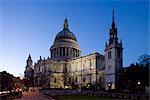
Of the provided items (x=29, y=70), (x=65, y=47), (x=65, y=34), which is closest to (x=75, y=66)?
(x=65, y=47)

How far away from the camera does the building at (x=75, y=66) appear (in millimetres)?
84500

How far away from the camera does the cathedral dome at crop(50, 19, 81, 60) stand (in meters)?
135

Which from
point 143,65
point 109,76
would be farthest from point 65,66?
point 143,65

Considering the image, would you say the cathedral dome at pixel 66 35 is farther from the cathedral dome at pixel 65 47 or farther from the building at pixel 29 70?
the building at pixel 29 70

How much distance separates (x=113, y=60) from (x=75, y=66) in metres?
46.2

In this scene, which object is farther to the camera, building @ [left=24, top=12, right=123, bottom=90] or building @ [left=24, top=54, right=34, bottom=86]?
building @ [left=24, top=54, right=34, bottom=86]

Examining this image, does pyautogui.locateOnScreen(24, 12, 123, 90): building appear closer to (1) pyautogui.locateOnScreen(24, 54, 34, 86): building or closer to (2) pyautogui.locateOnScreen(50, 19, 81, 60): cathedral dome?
(2) pyautogui.locateOnScreen(50, 19, 81, 60): cathedral dome

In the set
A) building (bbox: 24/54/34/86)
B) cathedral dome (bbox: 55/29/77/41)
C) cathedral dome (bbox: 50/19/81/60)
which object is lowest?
building (bbox: 24/54/34/86)

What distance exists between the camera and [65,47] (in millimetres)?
134875

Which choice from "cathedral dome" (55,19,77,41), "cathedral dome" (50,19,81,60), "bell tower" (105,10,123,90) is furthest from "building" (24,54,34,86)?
"bell tower" (105,10,123,90)

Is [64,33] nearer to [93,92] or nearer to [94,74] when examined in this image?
[94,74]

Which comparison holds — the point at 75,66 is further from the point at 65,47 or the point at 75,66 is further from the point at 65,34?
the point at 65,34

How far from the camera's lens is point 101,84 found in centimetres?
10188

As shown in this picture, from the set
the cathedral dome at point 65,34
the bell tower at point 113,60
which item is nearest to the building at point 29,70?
the cathedral dome at point 65,34
